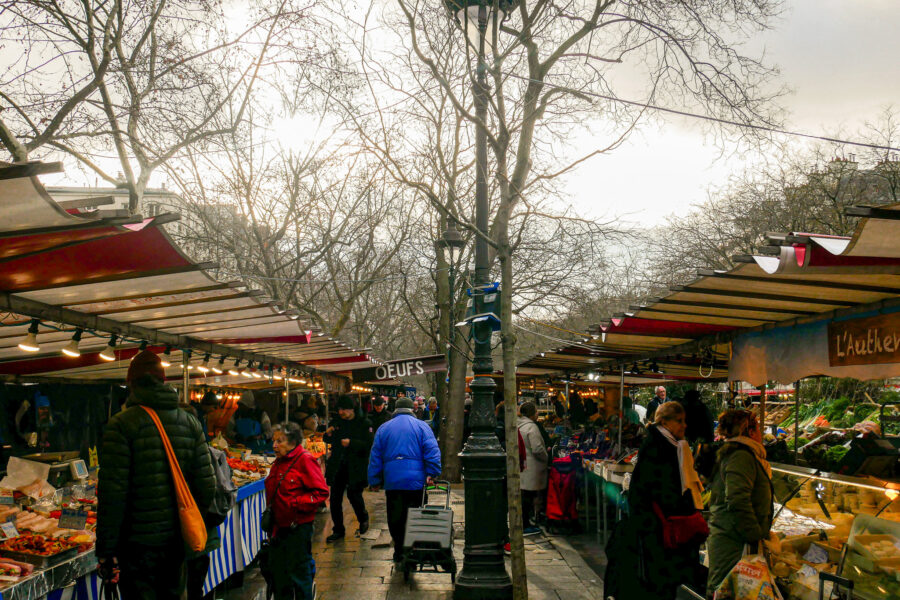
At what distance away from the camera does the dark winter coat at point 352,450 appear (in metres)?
9.95

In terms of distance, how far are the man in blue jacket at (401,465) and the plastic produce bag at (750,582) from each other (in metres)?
4.08

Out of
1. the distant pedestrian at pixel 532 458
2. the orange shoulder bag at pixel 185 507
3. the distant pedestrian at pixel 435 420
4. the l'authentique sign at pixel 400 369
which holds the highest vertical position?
the l'authentique sign at pixel 400 369

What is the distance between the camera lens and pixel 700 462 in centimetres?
699

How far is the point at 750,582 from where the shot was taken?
15.2ft

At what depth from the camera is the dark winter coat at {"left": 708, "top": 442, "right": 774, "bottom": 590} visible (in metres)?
4.92

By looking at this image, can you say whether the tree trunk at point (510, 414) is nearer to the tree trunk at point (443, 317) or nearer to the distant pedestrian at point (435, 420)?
the tree trunk at point (443, 317)

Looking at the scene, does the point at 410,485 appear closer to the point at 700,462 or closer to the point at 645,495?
the point at 700,462

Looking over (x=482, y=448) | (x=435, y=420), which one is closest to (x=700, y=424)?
(x=482, y=448)

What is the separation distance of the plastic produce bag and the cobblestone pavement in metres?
2.62

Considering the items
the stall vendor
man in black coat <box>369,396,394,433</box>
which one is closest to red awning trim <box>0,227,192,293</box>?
man in black coat <box>369,396,394,433</box>

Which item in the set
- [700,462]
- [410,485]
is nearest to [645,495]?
[700,462]

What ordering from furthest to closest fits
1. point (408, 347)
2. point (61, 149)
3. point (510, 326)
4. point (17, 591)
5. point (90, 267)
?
point (408, 347) < point (61, 149) < point (510, 326) < point (90, 267) < point (17, 591)

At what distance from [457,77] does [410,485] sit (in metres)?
4.98

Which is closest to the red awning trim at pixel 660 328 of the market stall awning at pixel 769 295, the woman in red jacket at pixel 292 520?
the market stall awning at pixel 769 295
